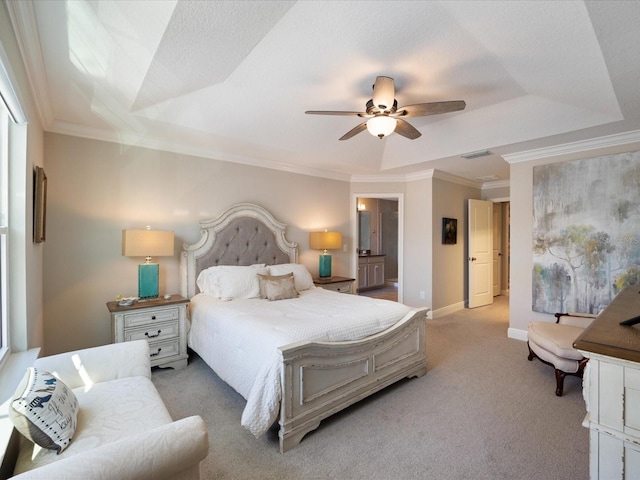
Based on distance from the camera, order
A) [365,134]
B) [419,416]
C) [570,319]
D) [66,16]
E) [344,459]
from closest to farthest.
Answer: [66,16], [344,459], [419,416], [570,319], [365,134]

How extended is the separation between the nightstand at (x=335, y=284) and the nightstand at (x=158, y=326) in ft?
5.99

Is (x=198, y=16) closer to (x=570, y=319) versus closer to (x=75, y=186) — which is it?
(x=75, y=186)

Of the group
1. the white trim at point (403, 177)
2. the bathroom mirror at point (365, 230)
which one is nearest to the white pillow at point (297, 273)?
the white trim at point (403, 177)

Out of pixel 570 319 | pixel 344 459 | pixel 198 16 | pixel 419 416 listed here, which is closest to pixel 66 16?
pixel 198 16

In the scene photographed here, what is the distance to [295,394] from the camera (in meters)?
1.94

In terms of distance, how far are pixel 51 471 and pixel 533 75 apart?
346 cm

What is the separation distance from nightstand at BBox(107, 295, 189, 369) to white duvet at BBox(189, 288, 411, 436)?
137mm

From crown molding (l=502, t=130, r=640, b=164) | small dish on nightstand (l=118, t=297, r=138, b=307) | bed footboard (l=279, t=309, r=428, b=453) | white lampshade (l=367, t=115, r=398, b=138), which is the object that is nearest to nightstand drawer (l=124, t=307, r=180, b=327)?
small dish on nightstand (l=118, t=297, r=138, b=307)

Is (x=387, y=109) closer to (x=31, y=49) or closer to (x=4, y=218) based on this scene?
(x=31, y=49)

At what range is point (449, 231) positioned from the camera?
17.2 ft

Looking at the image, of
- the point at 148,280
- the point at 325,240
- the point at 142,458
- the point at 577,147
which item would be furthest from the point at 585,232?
the point at 148,280

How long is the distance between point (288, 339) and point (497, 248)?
651cm

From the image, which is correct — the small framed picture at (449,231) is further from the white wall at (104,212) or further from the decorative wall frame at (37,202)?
the decorative wall frame at (37,202)

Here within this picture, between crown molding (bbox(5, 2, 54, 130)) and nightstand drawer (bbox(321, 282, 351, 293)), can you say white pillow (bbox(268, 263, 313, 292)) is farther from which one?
crown molding (bbox(5, 2, 54, 130))
